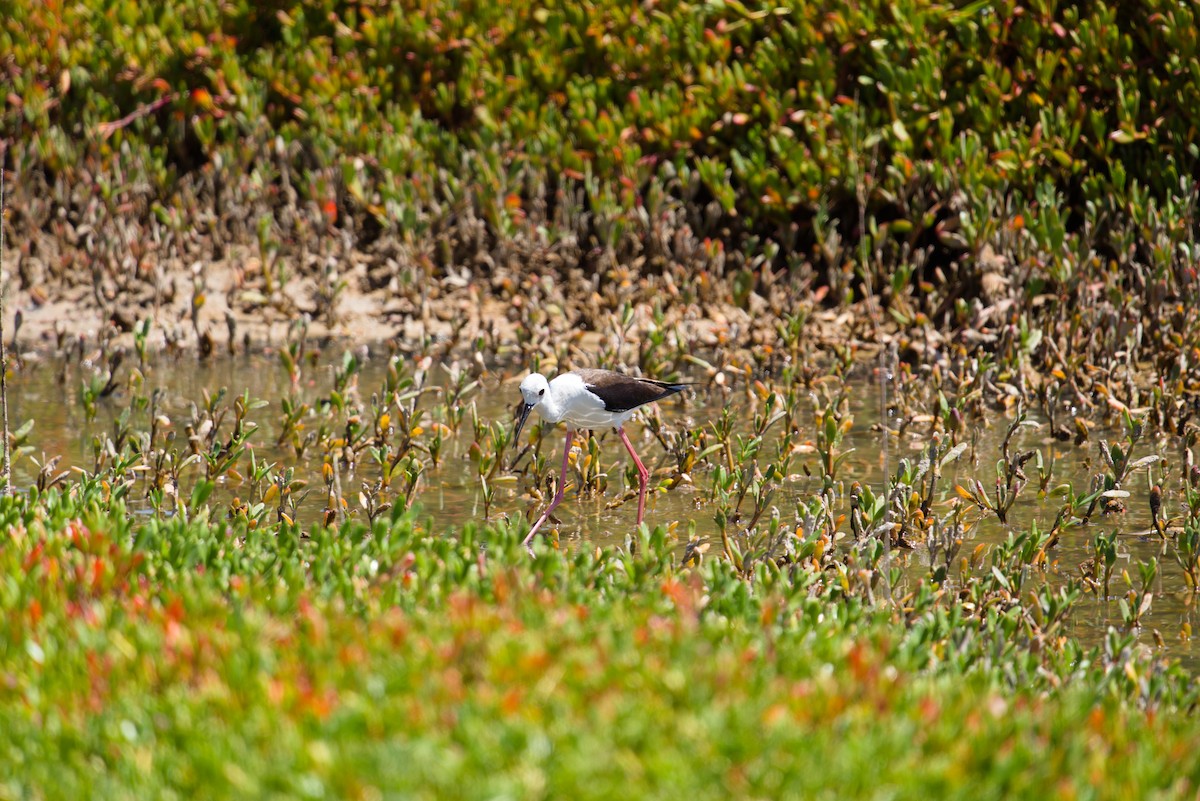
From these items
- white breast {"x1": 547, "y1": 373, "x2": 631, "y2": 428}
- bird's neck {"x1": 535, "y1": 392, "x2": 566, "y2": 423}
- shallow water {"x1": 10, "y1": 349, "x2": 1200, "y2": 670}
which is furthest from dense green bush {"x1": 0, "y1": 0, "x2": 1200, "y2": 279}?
bird's neck {"x1": 535, "y1": 392, "x2": 566, "y2": 423}

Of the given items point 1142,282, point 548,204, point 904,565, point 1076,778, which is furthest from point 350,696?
point 548,204

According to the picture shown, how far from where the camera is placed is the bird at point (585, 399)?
5820 mm

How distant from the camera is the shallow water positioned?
569 centimetres

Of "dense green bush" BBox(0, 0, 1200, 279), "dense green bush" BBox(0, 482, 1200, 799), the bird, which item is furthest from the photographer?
"dense green bush" BBox(0, 0, 1200, 279)

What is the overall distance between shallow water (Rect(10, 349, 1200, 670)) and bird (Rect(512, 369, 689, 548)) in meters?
0.33

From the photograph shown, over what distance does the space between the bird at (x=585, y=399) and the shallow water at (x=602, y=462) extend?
0.33 metres

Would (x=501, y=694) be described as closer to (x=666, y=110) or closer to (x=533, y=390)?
(x=533, y=390)

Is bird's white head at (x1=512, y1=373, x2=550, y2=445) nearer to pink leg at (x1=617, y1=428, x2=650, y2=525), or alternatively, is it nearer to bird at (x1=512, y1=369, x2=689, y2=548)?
bird at (x1=512, y1=369, x2=689, y2=548)

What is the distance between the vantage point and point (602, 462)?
7152mm

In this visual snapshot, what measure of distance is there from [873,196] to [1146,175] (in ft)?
5.47

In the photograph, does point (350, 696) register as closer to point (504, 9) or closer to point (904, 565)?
point (904, 565)

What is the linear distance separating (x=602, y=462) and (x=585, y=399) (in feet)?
4.16

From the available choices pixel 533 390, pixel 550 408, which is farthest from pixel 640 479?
pixel 533 390

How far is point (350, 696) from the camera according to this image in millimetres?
3166
